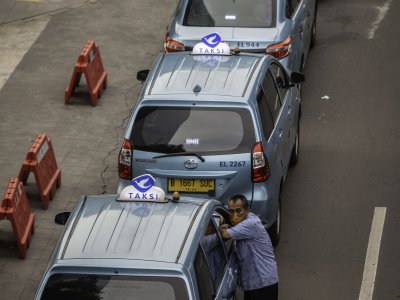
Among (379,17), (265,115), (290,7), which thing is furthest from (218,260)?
(379,17)

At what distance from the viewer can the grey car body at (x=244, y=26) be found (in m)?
17.2

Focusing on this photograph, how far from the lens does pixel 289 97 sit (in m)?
15.5

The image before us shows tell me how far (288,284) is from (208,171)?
1491 millimetres

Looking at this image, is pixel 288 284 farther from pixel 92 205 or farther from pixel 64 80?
pixel 64 80

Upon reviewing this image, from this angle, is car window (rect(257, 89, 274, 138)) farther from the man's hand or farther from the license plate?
the man's hand

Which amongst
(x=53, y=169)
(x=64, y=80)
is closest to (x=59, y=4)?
(x=64, y=80)

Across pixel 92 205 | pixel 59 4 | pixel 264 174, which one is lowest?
pixel 59 4

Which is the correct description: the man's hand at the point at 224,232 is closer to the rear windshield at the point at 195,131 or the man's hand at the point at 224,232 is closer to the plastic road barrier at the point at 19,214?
the rear windshield at the point at 195,131

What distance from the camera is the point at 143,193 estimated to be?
10516 millimetres

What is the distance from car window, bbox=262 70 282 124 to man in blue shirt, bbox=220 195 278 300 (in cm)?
316

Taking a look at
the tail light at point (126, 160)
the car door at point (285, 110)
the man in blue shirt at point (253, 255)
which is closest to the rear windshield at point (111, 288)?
the man in blue shirt at point (253, 255)

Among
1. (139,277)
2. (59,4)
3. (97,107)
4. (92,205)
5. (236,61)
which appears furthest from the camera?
(59,4)

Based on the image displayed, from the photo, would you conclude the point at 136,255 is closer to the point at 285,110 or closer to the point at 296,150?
the point at 285,110

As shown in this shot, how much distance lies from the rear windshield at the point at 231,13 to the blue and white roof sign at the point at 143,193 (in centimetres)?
735
